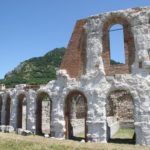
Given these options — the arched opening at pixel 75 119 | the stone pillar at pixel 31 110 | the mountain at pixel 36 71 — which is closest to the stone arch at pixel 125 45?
the arched opening at pixel 75 119

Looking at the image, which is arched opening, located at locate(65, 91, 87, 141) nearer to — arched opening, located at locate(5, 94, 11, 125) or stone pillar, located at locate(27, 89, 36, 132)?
stone pillar, located at locate(27, 89, 36, 132)

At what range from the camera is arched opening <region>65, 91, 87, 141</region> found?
1973 centimetres

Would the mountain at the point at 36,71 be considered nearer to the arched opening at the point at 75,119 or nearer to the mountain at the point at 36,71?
the mountain at the point at 36,71

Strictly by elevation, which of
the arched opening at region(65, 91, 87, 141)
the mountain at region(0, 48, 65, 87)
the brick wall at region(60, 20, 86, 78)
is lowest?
the arched opening at region(65, 91, 87, 141)

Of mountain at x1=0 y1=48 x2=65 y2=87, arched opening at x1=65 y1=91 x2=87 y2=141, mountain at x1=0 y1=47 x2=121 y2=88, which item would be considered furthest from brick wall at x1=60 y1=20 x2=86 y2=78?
mountain at x1=0 y1=48 x2=65 y2=87

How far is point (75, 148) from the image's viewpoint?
1420 cm

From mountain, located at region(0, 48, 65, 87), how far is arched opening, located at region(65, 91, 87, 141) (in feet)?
86.3

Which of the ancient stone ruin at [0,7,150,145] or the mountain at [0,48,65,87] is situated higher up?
the mountain at [0,48,65,87]

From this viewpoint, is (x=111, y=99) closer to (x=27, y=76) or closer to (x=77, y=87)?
(x=77, y=87)

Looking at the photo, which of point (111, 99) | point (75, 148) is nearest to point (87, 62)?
point (75, 148)

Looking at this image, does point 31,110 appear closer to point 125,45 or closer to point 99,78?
point 99,78

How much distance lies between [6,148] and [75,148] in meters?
3.05

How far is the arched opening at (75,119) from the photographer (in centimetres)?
1973

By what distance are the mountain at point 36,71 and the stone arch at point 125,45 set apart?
40435 mm
